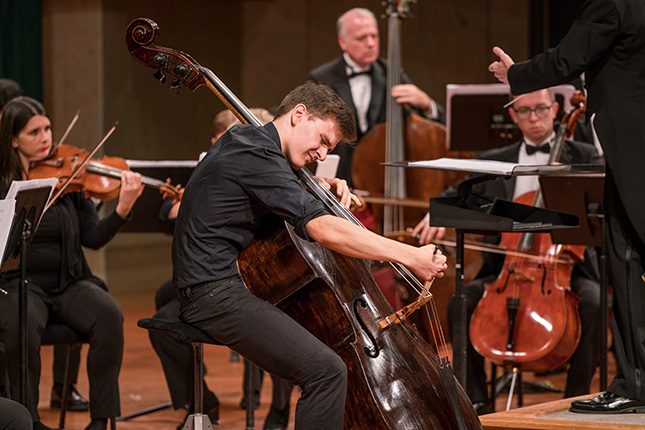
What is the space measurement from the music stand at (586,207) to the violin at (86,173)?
1.43 metres

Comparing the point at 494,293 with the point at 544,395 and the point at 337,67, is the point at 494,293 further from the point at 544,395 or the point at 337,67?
the point at 337,67

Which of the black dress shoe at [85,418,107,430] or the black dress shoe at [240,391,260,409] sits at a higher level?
the black dress shoe at [85,418,107,430]

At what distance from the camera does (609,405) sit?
2795 millimetres

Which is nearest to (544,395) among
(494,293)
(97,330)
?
(494,293)

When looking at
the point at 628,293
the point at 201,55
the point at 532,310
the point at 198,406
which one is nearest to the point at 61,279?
the point at 198,406

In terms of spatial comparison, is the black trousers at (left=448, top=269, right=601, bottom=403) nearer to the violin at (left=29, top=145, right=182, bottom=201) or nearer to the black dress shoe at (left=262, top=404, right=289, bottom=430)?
the black dress shoe at (left=262, top=404, right=289, bottom=430)

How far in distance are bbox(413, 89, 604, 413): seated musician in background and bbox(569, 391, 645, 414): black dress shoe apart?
2.62 feet

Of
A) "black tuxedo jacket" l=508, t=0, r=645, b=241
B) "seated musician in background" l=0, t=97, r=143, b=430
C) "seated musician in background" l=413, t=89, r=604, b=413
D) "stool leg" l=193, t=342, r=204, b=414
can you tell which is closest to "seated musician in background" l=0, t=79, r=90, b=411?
"seated musician in background" l=0, t=97, r=143, b=430

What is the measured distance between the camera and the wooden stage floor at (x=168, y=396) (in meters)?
2.94

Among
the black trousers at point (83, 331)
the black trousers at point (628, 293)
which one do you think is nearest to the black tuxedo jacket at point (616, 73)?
the black trousers at point (628, 293)

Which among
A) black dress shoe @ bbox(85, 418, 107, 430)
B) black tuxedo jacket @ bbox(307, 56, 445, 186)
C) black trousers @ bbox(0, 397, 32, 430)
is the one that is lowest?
black dress shoe @ bbox(85, 418, 107, 430)

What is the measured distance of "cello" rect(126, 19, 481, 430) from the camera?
8.05 feet

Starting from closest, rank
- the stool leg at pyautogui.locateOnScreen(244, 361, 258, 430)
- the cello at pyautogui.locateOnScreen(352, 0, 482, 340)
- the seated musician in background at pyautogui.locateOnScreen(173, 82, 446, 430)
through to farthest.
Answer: the seated musician in background at pyautogui.locateOnScreen(173, 82, 446, 430)
the stool leg at pyautogui.locateOnScreen(244, 361, 258, 430)
the cello at pyautogui.locateOnScreen(352, 0, 482, 340)

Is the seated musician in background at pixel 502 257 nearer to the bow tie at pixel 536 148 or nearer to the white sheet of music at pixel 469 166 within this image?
the bow tie at pixel 536 148
